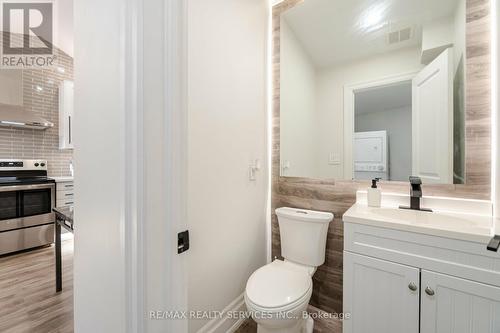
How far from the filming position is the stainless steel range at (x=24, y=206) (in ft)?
8.72

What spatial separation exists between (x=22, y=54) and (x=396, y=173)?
4960 mm

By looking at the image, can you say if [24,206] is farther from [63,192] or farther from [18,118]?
[18,118]

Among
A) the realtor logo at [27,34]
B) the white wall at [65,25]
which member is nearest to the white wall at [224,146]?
the white wall at [65,25]

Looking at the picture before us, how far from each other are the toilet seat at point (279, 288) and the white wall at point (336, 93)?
78 cm

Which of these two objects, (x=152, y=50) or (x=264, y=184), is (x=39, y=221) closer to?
(x=264, y=184)

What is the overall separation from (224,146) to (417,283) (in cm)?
127

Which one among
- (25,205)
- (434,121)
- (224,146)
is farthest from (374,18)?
(25,205)

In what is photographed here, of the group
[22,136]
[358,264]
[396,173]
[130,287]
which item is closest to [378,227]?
[358,264]

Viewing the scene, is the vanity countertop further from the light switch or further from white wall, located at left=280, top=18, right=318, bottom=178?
white wall, located at left=280, top=18, right=318, bottom=178

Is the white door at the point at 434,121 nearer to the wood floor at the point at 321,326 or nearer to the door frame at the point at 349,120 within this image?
the door frame at the point at 349,120

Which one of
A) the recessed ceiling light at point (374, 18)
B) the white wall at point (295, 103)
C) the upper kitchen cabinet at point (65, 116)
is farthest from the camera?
the upper kitchen cabinet at point (65, 116)

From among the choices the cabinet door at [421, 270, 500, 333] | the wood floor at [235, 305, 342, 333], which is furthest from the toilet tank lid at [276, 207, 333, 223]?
the wood floor at [235, 305, 342, 333]

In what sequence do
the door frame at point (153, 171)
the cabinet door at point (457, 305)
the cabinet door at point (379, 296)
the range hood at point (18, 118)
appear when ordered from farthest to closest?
the range hood at point (18, 118) < the cabinet door at point (379, 296) < the cabinet door at point (457, 305) < the door frame at point (153, 171)

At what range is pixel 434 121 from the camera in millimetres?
1400
